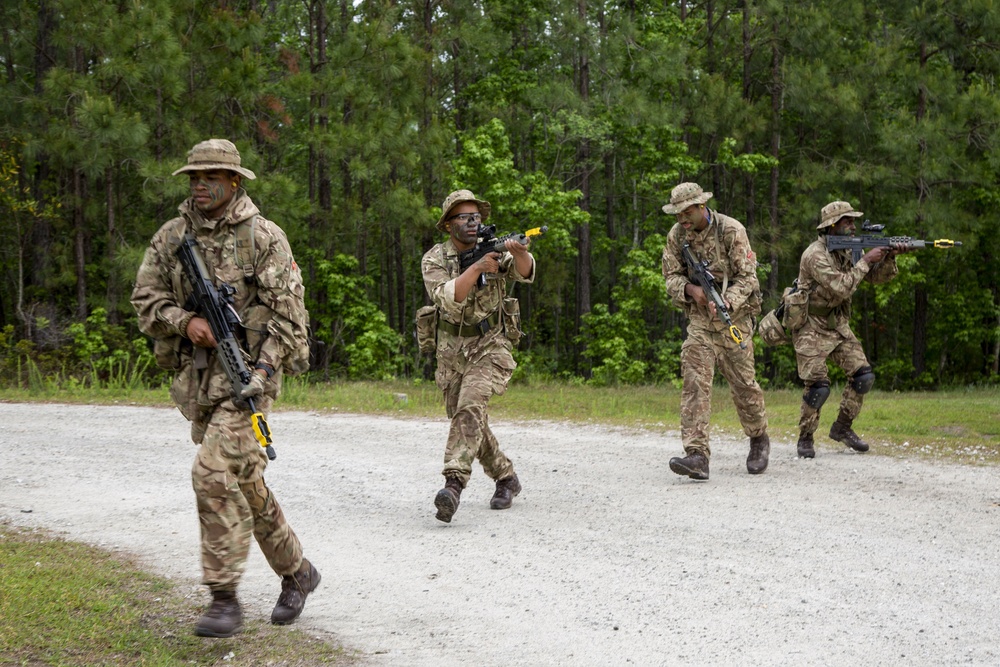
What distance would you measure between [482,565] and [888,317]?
32372 millimetres

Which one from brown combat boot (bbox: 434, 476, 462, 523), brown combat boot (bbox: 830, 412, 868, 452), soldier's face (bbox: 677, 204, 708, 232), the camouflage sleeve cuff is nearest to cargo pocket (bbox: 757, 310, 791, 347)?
brown combat boot (bbox: 830, 412, 868, 452)

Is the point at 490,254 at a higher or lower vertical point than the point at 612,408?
higher

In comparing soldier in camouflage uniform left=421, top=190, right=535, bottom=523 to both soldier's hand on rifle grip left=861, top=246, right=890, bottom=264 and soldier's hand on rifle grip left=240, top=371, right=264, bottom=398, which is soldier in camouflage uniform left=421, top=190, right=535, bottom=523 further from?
soldier's hand on rifle grip left=861, top=246, right=890, bottom=264

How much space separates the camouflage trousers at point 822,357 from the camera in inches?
387

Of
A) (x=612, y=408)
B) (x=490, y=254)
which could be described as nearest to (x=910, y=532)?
(x=490, y=254)

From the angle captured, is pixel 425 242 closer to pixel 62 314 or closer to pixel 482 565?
pixel 62 314

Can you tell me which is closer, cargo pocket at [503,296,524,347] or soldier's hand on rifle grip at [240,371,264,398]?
soldier's hand on rifle grip at [240,371,264,398]

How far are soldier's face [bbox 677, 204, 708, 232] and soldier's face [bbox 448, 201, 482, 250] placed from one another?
2.00 m

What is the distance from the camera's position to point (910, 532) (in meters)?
6.80

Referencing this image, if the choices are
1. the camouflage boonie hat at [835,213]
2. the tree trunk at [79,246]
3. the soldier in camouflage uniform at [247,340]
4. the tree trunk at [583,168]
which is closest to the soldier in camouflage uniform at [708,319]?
the camouflage boonie hat at [835,213]

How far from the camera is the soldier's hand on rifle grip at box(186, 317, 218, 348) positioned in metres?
4.95

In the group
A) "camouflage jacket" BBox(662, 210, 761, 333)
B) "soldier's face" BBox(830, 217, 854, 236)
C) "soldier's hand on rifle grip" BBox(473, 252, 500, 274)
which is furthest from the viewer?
"soldier's face" BBox(830, 217, 854, 236)

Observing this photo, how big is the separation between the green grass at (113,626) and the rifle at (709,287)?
4.57 metres

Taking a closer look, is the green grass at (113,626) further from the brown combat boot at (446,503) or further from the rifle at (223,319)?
the brown combat boot at (446,503)
